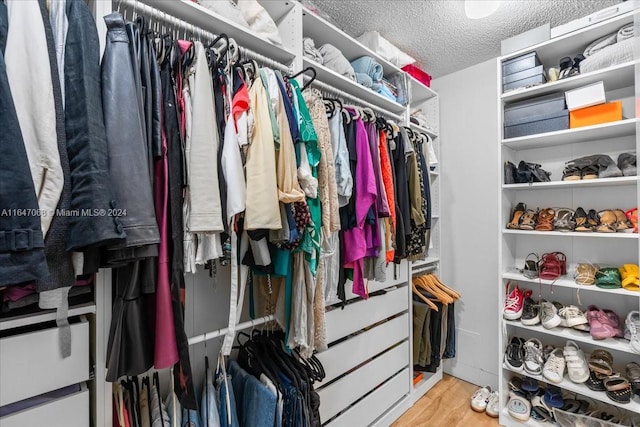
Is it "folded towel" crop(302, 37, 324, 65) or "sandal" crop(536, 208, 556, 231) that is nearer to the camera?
"folded towel" crop(302, 37, 324, 65)

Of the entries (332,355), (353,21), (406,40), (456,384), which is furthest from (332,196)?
(456,384)

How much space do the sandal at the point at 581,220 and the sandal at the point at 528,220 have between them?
20cm

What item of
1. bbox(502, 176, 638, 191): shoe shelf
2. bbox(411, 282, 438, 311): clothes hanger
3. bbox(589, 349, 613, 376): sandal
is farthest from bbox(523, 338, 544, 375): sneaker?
bbox(502, 176, 638, 191): shoe shelf

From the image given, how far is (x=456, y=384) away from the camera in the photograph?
2.35 metres

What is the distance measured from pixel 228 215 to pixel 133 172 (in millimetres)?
281

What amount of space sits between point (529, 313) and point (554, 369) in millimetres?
313

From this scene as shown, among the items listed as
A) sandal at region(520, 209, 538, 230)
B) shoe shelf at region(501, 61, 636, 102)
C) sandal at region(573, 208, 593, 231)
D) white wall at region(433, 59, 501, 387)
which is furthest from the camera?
white wall at region(433, 59, 501, 387)

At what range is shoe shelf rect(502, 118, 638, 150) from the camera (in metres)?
1.56

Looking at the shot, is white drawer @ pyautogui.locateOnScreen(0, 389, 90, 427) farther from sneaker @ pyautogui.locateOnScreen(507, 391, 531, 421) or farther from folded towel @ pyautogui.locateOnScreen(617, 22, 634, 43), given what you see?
folded towel @ pyautogui.locateOnScreen(617, 22, 634, 43)

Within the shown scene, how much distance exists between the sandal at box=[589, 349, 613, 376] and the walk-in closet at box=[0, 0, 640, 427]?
1cm

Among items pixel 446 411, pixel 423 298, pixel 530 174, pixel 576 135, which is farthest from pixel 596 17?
pixel 446 411

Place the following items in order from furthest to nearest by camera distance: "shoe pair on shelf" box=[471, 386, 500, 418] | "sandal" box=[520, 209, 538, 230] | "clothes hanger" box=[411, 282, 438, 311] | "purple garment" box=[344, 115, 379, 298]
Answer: "clothes hanger" box=[411, 282, 438, 311]
"shoe pair on shelf" box=[471, 386, 500, 418]
"sandal" box=[520, 209, 538, 230]
"purple garment" box=[344, 115, 379, 298]

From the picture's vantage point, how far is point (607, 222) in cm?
163

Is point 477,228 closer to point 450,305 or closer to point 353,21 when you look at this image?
point 450,305
